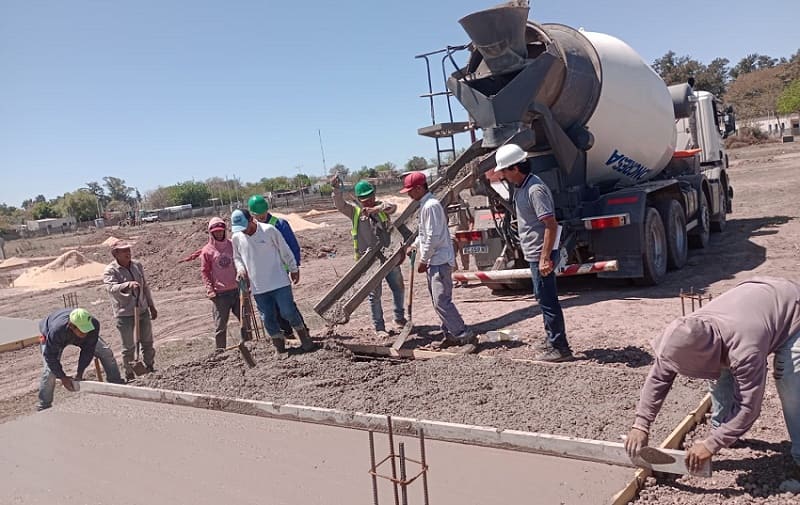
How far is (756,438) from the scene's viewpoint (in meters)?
3.73

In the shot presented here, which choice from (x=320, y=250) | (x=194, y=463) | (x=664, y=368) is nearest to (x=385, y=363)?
(x=194, y=463)

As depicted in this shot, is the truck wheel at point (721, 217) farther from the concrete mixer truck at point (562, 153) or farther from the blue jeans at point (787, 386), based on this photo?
the blue jeans at point (787, 386)

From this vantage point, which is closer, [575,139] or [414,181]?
[414,181]

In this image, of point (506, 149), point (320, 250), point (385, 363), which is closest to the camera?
point (506, 149)

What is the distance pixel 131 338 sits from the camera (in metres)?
6.90

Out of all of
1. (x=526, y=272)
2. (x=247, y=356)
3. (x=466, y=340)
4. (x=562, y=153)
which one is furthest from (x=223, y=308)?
(x=562, y=153)

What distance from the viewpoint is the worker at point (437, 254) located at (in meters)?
6.09

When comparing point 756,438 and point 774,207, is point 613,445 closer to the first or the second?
point 756,438

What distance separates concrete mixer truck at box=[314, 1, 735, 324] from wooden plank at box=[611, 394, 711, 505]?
3.67 metres

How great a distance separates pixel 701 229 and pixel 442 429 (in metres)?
8.27

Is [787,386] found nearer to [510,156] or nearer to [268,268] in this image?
[510,156]

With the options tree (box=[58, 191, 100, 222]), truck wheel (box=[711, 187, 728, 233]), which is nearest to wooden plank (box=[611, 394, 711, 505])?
truck wheel (box=[711, 187, 728, 233])

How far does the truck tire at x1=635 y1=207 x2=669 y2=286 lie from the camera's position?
316 inches

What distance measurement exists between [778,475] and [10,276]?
24.0 m
